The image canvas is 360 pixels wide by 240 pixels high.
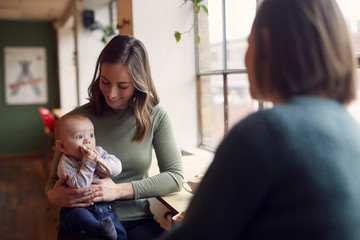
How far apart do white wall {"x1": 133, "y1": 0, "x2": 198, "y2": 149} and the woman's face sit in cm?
116

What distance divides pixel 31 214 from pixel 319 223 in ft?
12.7

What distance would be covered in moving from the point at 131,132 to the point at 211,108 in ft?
4.13

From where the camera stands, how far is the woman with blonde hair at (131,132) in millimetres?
1600

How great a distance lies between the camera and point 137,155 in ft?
5.55

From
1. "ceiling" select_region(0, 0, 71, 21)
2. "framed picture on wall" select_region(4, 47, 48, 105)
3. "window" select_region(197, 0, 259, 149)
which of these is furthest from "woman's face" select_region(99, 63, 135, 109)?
"framed picture on wall" select_region(4, 47, 48, 105)

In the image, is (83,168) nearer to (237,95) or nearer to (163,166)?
(163,166)

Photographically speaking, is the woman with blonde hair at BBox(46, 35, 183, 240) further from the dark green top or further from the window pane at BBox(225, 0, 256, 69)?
the dark green top

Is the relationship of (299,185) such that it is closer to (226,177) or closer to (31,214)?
(226,177)

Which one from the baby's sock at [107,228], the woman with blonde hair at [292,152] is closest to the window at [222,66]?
the baby's sock at [107,228]

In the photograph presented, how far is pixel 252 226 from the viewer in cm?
66

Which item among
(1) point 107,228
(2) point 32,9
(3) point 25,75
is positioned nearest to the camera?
(1) point 107,228

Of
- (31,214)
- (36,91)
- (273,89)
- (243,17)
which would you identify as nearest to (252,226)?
(273,89)

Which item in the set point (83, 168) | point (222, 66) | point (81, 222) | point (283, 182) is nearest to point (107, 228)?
point (81, 222)

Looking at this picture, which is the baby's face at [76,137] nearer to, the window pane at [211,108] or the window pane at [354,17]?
the window pane at [354,17]
